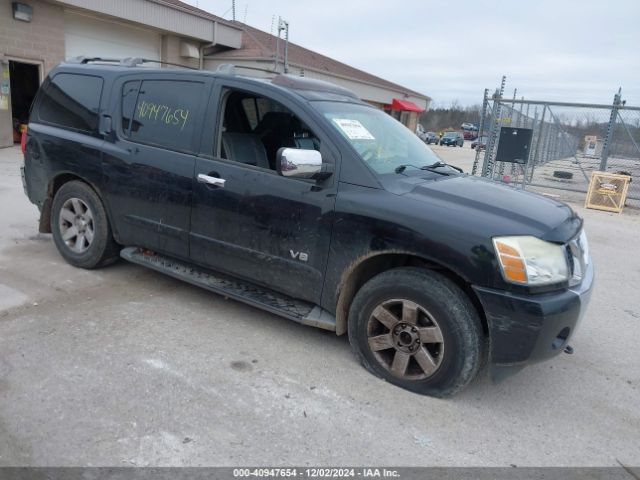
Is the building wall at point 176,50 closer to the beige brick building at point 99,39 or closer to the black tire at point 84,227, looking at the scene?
the beige brick building at point 99,39

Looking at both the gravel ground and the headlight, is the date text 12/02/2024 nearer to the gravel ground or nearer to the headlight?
the gravel ground

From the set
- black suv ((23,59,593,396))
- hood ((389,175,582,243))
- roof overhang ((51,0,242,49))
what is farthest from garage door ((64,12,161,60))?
hood ((389,175,582,243))

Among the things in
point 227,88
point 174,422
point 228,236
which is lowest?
point 174,422

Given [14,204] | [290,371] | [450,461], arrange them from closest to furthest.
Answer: [450,461] → [290,371] → [14,204]

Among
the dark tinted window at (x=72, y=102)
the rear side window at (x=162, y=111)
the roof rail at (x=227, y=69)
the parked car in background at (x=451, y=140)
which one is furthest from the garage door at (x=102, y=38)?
the parked car in background at (x=451, y=140)

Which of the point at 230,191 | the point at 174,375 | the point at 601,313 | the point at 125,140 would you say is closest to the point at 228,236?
the point at 230,191

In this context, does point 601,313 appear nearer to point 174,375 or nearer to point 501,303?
point 501,303

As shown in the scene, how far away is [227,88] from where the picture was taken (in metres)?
3.88

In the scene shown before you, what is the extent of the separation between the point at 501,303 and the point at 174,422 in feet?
6.20

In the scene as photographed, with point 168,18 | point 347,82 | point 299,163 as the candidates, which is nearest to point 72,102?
point 299,163

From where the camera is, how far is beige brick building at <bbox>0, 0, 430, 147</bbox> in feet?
44.2

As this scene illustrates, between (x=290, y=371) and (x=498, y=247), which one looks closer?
(x=498, y=247)

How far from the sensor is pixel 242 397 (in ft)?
9.79

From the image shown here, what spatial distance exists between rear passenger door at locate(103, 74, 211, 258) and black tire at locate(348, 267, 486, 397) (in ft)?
5.38
